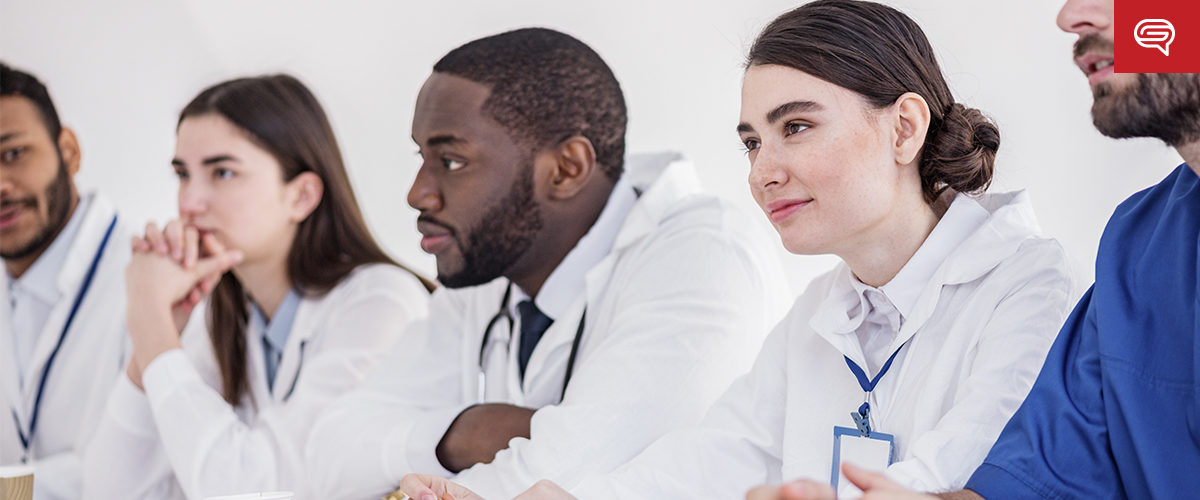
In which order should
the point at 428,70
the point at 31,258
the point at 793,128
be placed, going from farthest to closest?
the point at 428,70 < the point at 31,258 < the point at 793,128

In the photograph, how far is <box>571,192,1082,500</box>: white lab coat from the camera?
130 cm

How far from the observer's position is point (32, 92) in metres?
3.58

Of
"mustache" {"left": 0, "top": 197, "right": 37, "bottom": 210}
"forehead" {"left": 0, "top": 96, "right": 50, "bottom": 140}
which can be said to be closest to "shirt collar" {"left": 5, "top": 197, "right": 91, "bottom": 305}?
"mustache" {"left": 0, "top": 197, "right": 37, "bottom": 210}

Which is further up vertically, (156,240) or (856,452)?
(156,240)

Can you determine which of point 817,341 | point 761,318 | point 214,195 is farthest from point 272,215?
point 817,341

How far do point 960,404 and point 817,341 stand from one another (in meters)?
0.41

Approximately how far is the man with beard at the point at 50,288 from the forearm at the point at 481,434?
1628mm

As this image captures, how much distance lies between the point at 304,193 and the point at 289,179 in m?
0.07

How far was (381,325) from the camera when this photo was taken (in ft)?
8.92

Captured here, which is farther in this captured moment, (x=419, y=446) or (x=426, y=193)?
(x=426, y=193)

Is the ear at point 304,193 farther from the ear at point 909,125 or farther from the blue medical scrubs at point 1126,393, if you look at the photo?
the blue medical scrubs at point 1126,393

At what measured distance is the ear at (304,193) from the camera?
299 centimetres

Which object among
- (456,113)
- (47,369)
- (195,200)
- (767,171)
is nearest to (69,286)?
(47,369)

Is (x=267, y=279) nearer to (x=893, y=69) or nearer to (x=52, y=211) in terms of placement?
(x=52, y=211)
